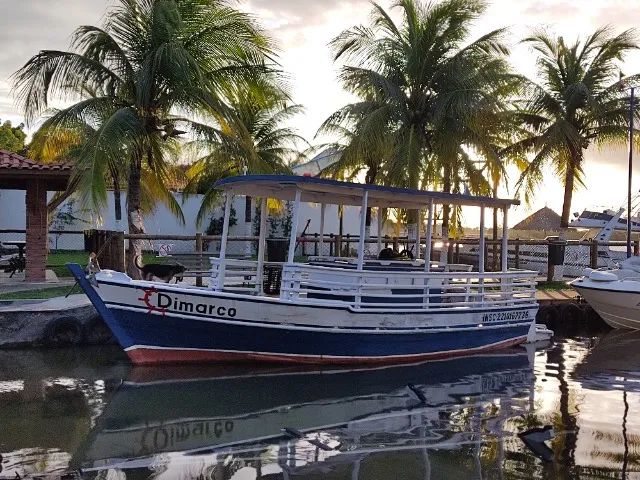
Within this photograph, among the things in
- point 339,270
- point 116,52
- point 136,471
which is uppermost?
point 116,52

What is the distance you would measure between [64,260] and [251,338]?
15.2 m

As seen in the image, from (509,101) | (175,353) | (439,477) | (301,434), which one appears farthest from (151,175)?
(439,477)

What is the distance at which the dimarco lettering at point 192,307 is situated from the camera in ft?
35.3

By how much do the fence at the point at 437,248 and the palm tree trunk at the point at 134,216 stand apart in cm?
38

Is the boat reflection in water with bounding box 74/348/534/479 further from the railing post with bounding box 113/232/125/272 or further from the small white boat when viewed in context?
the small white boat

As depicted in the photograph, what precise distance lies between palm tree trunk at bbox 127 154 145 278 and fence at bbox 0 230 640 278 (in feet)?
1.25

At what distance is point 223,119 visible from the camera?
15.7 meters

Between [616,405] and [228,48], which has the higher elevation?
[228,48]

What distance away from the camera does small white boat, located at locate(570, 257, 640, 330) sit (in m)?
16.2

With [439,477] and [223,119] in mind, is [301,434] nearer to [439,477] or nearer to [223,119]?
[439,477]

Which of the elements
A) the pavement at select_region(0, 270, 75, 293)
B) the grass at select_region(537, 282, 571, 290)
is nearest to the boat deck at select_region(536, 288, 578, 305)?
the grass at select_region(537, 282, 571, 290)

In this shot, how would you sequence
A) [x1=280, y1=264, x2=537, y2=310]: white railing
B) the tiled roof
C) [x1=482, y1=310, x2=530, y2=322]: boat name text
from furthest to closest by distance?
the tiled roof < [x1=482, y1=310, x2=530, y2=322]: boat name text < [x1=280, y1=264, x2=537, y2=310]: white railing

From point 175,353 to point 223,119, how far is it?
6138 mm

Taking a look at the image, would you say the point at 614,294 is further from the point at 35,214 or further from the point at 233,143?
the point at 35,214
